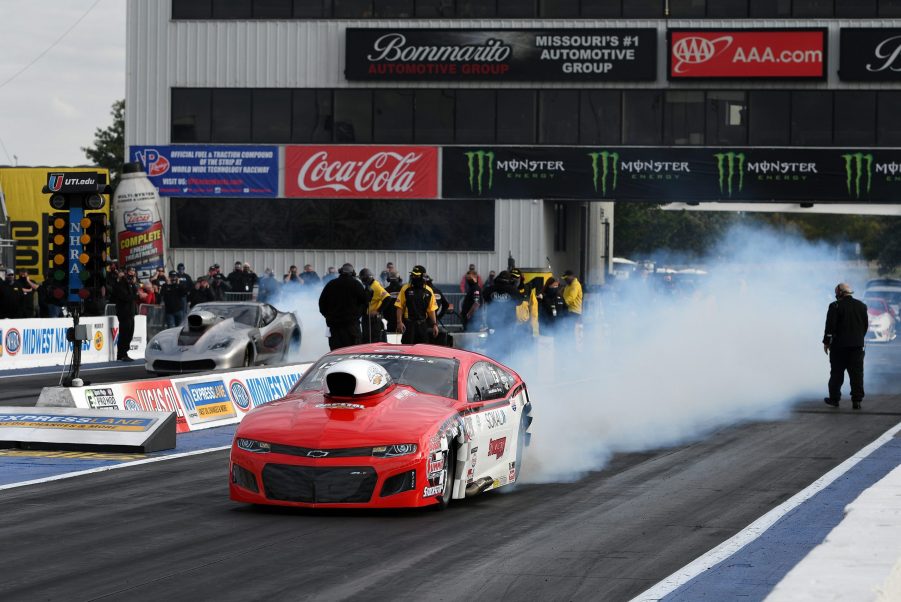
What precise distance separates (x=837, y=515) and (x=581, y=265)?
38.6m

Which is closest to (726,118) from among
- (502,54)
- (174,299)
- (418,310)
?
(502,54)

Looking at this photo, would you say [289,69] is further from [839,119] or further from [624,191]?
[839,119]

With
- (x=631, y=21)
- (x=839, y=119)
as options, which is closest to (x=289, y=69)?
(x=631, y=21)

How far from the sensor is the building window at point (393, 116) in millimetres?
43594

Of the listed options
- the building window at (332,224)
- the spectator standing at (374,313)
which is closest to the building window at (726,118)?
the building window at (332,224)

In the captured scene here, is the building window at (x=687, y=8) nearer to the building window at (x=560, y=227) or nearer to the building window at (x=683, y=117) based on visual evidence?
the building window at (x=683, y=117)

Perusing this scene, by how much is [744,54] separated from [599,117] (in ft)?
15.0

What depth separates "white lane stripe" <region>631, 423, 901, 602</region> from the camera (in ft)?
25.0

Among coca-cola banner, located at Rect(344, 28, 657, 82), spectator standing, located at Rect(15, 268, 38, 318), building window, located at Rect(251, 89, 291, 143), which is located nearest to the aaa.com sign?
coca-cola banner, located at Rect(344, 28, 657, 82)

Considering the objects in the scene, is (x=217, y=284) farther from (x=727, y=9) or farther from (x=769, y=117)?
(x=727, y=9)

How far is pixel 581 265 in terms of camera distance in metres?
48.8

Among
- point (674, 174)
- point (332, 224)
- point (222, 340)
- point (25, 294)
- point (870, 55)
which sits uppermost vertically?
point (870, 55)

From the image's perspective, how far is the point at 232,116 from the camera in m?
44.4

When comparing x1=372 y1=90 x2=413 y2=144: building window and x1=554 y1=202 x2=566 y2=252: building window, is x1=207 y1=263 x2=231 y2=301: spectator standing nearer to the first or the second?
x1=372 y1=90 x2=413 y2=144: building window
